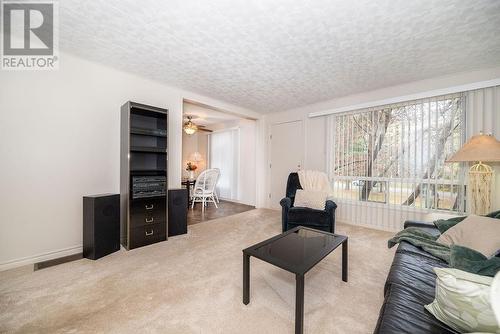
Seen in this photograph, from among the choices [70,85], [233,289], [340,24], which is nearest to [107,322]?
[233,289]

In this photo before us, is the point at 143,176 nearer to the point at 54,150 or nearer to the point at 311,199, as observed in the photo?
the point at 54,150

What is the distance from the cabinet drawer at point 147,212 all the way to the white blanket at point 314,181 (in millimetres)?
2263

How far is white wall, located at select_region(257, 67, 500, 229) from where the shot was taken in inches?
108

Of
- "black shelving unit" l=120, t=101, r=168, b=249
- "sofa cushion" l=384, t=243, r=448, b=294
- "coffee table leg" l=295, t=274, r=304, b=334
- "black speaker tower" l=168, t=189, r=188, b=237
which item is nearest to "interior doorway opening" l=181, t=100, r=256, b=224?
"black speaker tower" l=168, t=189, r=188, b=237

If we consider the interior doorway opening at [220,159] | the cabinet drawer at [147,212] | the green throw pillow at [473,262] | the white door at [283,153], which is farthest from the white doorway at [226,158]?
the green throw pillow at [473,262]

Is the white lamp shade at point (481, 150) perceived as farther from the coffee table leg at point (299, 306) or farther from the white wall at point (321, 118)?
the coffee table leg at point (299, 306)

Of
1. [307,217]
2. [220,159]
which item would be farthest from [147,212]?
[220,159]

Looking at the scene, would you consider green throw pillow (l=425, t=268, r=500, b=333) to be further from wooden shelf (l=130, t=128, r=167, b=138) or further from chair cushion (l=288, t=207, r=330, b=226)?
wooden shelf (l=130, t=128, r=167, b=138)

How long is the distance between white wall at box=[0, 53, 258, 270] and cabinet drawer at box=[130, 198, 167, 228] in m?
0.50

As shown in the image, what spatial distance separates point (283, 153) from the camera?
4.71 m

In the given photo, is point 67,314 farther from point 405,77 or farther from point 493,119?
point 493,119

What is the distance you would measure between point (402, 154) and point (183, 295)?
362 cm

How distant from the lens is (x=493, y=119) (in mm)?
2547

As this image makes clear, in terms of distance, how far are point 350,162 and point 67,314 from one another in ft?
13.5
